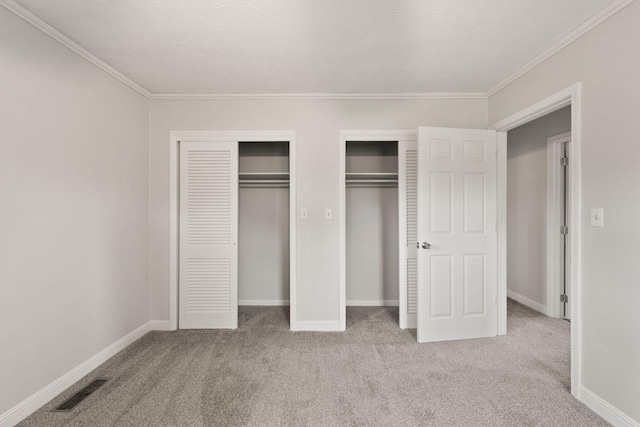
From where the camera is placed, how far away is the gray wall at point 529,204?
11.8ft

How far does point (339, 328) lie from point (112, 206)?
8.18ft

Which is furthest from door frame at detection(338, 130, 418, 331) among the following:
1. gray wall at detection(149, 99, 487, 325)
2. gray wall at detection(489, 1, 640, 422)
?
gray wall at detection(489, 1, 640, 422)

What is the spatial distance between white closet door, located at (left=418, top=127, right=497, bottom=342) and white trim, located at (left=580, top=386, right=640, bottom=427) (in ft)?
3.28

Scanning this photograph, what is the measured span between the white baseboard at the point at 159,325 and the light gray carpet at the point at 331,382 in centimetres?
11

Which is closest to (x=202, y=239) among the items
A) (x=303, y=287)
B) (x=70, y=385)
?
(x=303, y=287)

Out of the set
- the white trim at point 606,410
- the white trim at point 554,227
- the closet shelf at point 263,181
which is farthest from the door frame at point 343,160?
the white trim at point 606,410

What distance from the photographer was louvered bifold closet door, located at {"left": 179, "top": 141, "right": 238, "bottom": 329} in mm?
3189

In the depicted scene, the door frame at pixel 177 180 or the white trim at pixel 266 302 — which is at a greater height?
the door frame at pixel 177 180

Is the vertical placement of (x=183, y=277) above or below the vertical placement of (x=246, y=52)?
below

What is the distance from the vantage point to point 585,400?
1967 millimetres

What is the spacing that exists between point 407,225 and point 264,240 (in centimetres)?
191

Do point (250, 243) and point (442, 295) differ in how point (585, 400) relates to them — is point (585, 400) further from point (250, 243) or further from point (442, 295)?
point (250, 243)

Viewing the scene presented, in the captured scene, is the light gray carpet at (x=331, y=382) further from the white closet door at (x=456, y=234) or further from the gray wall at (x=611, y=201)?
the gray wall at (x=611, y=201)

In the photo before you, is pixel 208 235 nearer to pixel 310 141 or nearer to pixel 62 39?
pixel 310 141
